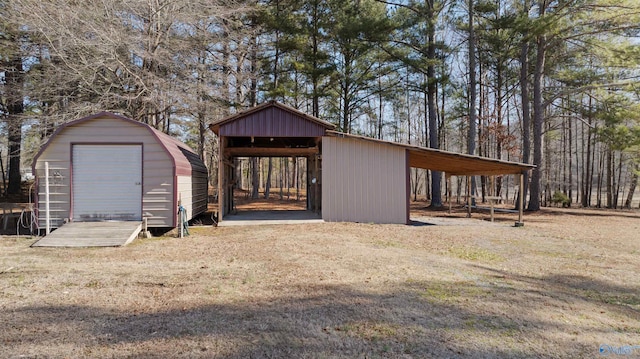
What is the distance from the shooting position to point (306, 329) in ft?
10.6

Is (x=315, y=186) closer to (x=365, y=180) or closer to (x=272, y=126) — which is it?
(x=365, y=180)

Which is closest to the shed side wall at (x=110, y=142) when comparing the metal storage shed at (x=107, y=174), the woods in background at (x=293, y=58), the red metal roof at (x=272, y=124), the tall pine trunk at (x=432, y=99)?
the metal storage shed at (x=107, y=174)

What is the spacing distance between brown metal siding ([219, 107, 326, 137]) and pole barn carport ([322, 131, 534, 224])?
67 cm

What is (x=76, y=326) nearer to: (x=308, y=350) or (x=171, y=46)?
(x=308, y=350)

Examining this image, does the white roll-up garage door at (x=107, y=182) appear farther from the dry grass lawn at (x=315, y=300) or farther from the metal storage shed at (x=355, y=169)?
the metal storage shed at (x=355, y=169)

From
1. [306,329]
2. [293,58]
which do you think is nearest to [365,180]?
[306,329]

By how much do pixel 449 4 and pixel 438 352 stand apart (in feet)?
63.4

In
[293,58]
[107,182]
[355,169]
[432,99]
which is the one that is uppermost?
[293,58]

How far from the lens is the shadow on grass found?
285 centimetres

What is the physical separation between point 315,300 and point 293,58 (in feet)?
56.3

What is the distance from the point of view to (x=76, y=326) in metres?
3.26

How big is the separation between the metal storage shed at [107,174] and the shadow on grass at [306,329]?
5307mm

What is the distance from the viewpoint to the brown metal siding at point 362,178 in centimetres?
1088

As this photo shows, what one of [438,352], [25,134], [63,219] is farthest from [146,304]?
[25,134]
